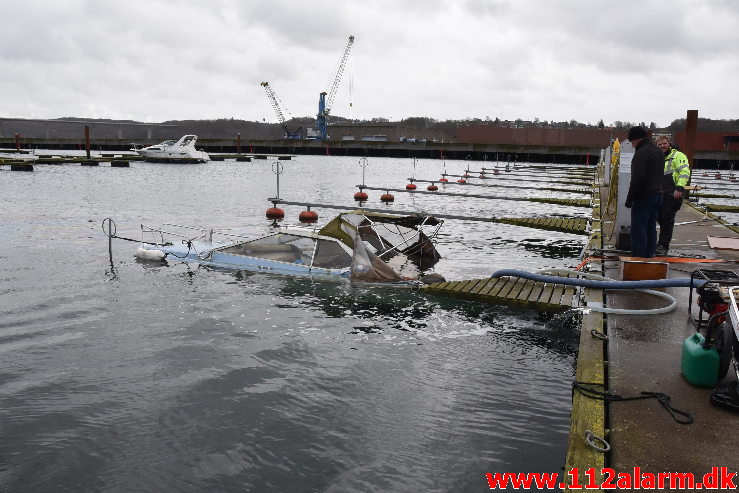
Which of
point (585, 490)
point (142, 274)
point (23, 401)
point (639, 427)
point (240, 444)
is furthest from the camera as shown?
point (142, 274)

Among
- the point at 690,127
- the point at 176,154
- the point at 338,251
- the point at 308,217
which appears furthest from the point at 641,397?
the point at 176,154

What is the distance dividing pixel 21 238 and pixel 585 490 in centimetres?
2783

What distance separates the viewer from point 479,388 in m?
10.3

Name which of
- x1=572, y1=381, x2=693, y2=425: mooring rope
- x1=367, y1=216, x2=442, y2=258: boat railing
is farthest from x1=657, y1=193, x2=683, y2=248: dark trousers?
x1=572, y1=381, x2=693, y2=425: mooring rope

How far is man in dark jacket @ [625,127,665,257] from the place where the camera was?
1222 centimetres

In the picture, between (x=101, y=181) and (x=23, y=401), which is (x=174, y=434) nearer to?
(x=23, y=401)

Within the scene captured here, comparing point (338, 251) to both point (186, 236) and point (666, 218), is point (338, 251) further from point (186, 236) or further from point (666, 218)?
point (186, 236)

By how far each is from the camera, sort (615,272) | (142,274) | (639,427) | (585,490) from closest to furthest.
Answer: (585,490), (639,427), (615,272), (142,274)

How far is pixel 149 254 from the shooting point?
68.0 feet

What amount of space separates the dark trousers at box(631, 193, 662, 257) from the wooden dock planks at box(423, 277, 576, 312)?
1788 millimetres

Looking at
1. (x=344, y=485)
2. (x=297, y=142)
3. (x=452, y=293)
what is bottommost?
(x=344, y=485)

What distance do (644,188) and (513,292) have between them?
374cm

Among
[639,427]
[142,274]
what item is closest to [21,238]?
[142,274]

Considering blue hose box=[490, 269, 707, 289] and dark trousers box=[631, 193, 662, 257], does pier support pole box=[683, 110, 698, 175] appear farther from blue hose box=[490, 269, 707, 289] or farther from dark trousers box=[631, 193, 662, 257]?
blue hose box=[490, 269, 707, 289]
